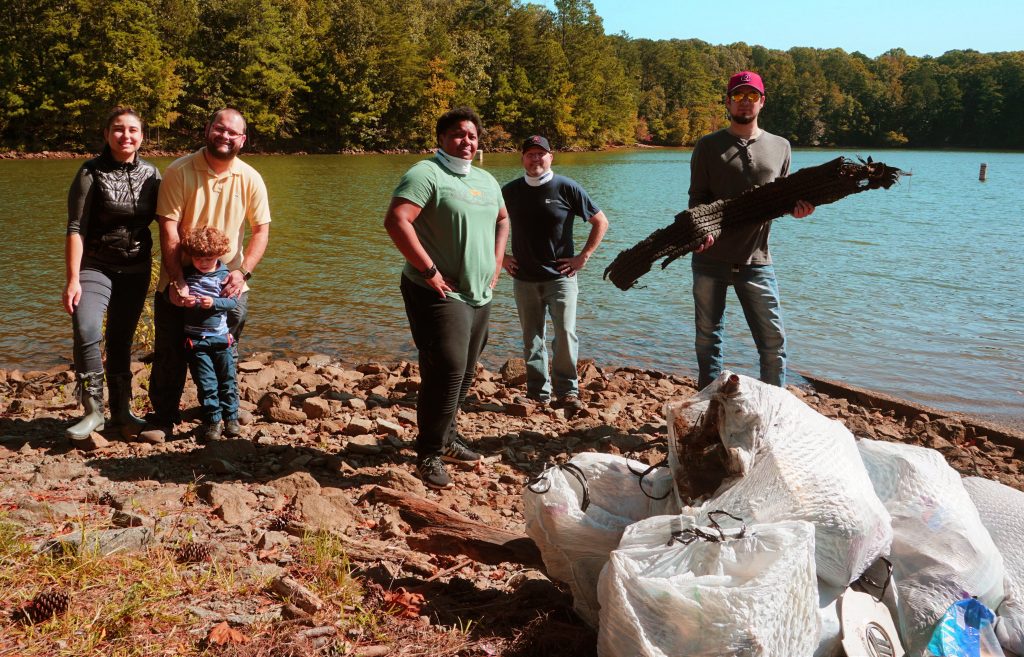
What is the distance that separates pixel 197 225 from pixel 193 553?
234 cm

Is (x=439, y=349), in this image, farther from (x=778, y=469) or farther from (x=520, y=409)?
(x=778, y=469)

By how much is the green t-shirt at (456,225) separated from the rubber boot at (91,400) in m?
2.09

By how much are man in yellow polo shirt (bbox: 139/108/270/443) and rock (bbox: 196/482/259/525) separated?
1134mm

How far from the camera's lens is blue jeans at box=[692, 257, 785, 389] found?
5.29 m

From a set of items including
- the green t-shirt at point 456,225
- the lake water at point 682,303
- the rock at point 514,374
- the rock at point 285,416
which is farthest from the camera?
the lake water at point 682,303

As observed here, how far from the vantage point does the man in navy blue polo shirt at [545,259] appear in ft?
20.9

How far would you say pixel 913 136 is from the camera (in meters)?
123

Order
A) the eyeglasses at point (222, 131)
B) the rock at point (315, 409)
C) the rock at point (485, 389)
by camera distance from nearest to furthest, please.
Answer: the eyeglasses at point (222, 131) → the rock at point (315, 409) → the rock at point (485, 389)

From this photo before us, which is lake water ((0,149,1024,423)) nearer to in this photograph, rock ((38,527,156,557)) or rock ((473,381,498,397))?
rock ((473,381,498,397))

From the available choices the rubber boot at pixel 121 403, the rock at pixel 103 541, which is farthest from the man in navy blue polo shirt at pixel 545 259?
the rock at pixel 103 541

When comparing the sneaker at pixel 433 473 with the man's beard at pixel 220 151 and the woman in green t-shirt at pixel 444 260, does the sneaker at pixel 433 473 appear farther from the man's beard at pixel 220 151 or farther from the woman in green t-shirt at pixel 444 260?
the man's beard at pixel 220 151

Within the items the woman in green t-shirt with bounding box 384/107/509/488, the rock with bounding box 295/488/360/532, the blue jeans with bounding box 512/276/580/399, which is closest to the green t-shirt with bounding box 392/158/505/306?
the woman in green t-shirt with bounding box 384/107/509/488

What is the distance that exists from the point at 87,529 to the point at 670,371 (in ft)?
22.1

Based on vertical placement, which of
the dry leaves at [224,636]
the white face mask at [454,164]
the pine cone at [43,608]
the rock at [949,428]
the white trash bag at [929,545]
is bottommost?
the rock at [949,428]
